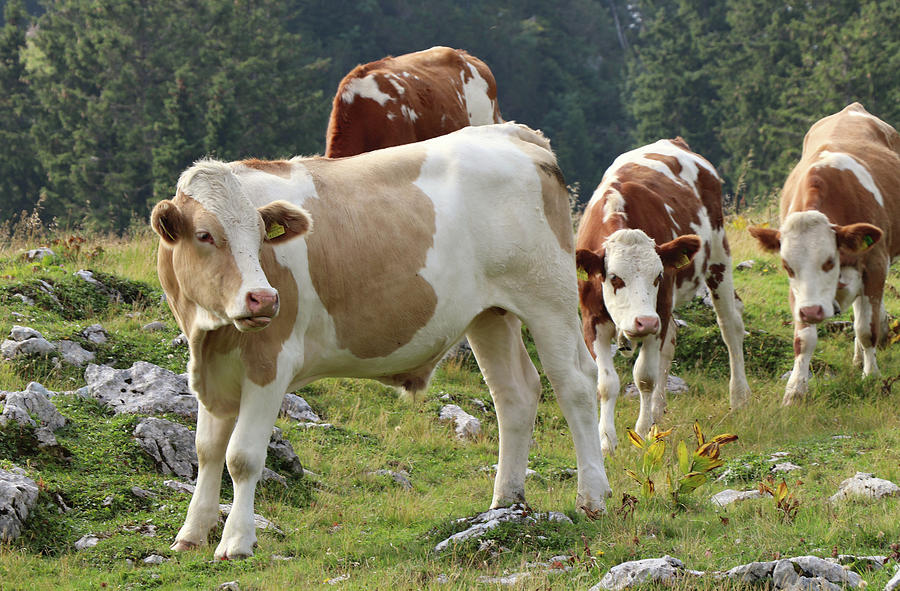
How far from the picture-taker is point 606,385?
9.37m

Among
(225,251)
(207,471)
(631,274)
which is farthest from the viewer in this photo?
(631,274)

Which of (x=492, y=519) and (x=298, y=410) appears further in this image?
(x=298, y=410)

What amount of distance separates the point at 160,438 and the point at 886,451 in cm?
549

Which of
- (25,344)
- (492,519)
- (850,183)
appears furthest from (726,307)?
(25,344)

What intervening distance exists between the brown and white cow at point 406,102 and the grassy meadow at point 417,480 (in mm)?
2389

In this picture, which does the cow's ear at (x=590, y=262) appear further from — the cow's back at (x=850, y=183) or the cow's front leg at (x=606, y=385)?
the cow's back at (x=850, y=183)

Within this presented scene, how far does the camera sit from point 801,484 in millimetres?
7730

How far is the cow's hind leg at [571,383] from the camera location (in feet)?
23.3

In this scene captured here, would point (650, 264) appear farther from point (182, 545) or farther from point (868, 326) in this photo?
point (182, 545)

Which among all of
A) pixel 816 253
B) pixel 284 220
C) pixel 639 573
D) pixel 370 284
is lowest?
pixel 639 573

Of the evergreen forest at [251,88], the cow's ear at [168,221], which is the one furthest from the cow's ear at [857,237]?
the evergreen forest at [251,88]

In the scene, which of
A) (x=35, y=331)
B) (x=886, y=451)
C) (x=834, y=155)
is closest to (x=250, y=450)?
(x=35, y=331)

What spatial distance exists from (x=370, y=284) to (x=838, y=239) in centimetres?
635

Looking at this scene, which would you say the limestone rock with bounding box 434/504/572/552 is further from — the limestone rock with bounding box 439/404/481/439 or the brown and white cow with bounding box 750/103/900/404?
the brown and white cow with bounding box 750/103/900/404
